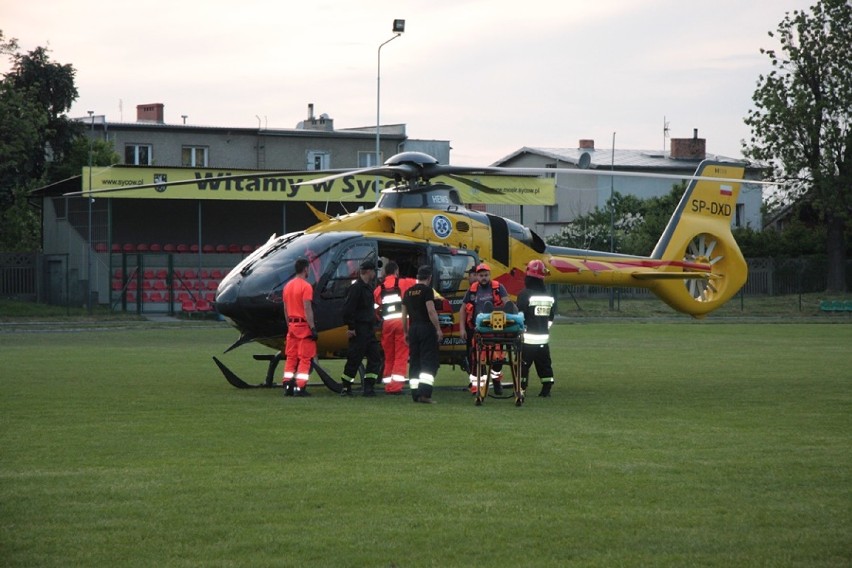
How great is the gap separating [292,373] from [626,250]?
41.6 m

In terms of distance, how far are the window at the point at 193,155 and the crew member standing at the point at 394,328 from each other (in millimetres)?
45533

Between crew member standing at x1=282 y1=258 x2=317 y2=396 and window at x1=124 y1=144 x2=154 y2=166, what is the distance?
46.6m

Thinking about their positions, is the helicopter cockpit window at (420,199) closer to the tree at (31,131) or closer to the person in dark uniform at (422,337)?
the person in dark uniform at (422,337)

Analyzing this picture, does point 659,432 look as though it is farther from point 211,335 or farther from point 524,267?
point 211,335

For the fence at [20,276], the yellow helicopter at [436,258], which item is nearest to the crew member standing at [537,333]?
the yellow helicopter at [436,258]

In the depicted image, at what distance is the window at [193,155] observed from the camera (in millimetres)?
60938

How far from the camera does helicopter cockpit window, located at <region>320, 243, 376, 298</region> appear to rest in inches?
693

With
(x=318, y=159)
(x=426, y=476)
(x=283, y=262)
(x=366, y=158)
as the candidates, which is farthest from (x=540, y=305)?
(x=366, y=158)

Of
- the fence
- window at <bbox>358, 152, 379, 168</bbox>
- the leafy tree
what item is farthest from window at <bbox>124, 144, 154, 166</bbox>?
the leafy tree

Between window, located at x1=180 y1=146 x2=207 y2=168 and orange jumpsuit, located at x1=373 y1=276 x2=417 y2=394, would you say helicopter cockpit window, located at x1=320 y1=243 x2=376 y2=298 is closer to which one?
orange jumpsuit, located at x1=373 y1=276 x2=417 y2=394

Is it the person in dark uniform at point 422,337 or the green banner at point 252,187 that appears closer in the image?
the person in dark uniform at point 422,337

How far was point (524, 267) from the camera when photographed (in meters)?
19.8

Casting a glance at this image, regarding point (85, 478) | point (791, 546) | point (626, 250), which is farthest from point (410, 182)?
point (626, 250)

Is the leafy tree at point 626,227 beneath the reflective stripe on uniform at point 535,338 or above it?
above
